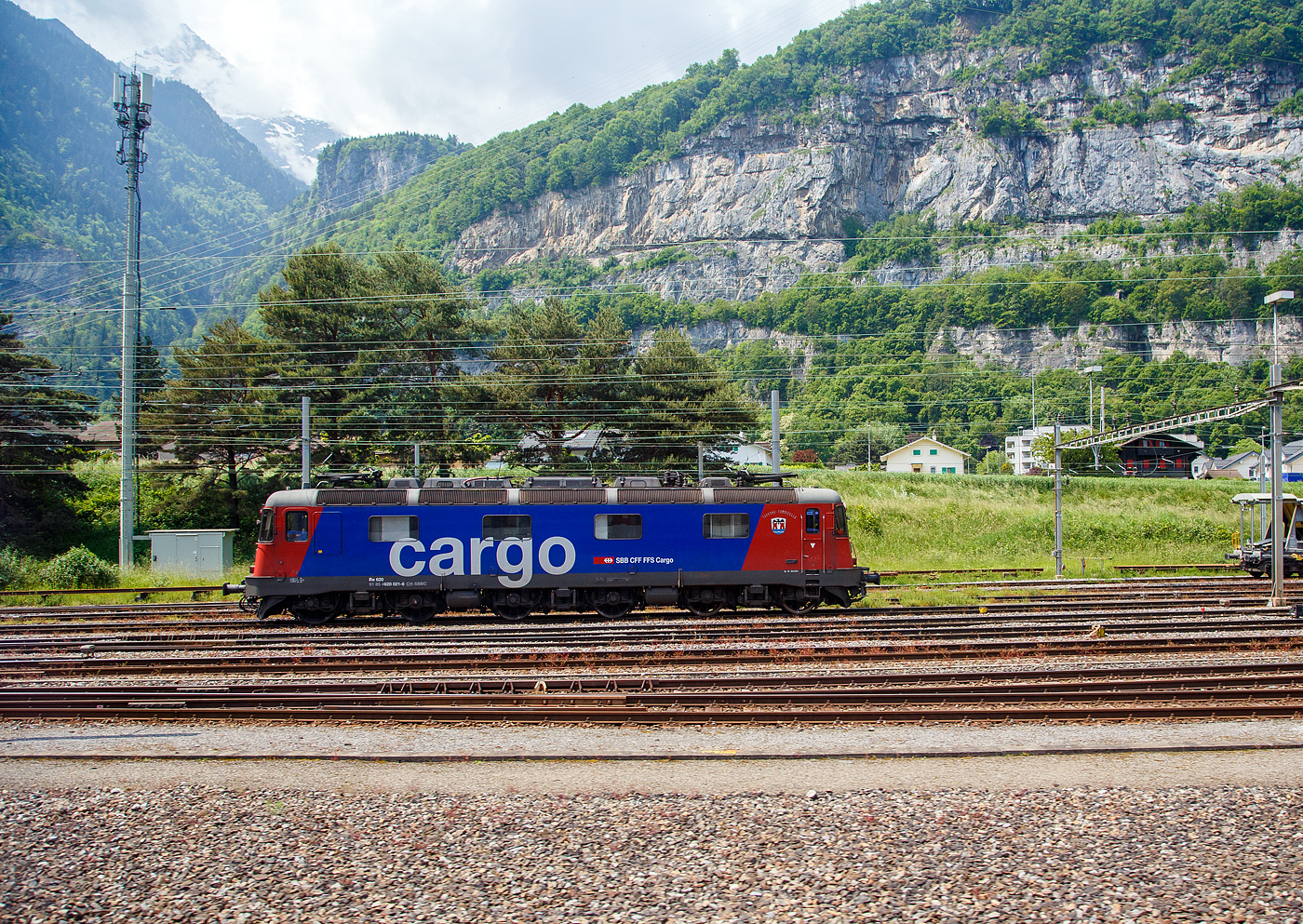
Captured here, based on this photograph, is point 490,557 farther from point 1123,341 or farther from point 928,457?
point 1123,341

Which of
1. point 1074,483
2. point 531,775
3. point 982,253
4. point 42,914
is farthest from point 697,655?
point 982,253

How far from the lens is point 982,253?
161 m

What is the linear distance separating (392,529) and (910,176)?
196988mm

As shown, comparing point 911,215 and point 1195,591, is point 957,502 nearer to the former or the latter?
point 1195,591

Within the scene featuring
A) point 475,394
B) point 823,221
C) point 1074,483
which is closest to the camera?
point 475,394

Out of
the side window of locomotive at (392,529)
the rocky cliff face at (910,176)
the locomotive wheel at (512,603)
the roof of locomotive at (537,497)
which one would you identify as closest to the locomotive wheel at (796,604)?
the roof of locomotive at (537,497)

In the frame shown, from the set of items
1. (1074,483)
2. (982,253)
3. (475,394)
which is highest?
(982,253)

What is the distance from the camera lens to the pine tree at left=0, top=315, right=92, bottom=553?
→ 34.3 meters

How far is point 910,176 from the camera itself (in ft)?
620

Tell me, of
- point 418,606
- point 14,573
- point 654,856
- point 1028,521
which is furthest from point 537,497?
point 1028,521

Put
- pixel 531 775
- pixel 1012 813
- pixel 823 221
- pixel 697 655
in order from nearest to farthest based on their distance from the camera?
pixel 1012 813, pixel 531 775, pixel 697 655, pixel 823 221

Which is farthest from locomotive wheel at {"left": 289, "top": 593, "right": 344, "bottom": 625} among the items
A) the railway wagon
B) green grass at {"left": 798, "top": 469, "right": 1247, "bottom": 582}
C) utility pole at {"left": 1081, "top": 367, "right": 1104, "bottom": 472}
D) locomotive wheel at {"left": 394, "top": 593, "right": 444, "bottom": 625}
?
utility pole at {"left": 1081, "top": 367, "right": 1104, "bottom": 472}

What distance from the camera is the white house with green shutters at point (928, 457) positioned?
87625mm

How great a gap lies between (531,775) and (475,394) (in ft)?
101
